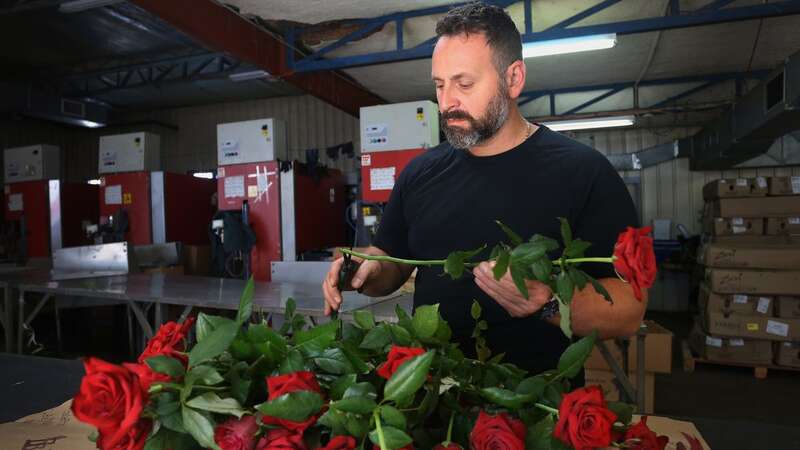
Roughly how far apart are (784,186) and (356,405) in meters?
5.39

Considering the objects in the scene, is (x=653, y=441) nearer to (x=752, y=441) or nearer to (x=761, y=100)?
(x=752, y=441)

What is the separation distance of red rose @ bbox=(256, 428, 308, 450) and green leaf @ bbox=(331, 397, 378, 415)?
0.15 ft

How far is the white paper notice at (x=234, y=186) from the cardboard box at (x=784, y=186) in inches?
190

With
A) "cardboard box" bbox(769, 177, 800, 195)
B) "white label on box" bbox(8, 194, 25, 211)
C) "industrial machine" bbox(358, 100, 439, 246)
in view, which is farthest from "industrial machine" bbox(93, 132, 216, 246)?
"cardboard box" bbox(769, 177, 800, 195)

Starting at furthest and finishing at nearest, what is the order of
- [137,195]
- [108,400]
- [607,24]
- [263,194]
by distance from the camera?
[137,195] < [263,194] < [607,24] < [108,400]

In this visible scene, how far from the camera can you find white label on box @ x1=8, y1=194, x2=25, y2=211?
6.40 meters

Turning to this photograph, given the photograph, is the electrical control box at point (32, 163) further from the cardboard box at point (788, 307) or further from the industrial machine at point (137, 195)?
the cardboard box at point (788, 307)

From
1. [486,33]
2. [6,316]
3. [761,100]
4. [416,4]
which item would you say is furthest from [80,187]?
[761,100]

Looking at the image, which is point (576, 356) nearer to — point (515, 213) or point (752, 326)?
point (515, 213)

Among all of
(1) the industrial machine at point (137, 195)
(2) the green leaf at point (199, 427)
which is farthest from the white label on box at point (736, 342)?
(1) the industrial machine at point (137, 195)

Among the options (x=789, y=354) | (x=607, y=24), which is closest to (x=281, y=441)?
(x=607, y=24)

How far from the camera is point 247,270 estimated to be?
489 cm

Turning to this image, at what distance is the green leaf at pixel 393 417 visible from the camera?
0.46 meters

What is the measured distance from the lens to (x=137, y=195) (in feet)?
18.8
